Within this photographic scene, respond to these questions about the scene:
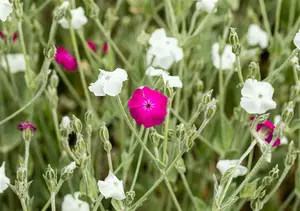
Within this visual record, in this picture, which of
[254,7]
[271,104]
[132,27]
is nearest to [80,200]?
[271,104]

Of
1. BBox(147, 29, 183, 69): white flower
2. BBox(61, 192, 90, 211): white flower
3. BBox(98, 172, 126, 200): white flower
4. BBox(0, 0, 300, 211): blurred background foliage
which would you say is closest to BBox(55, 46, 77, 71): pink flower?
BBox(0, 0, 300, 211): blurred background foliage

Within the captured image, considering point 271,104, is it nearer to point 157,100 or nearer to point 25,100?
point 157,100

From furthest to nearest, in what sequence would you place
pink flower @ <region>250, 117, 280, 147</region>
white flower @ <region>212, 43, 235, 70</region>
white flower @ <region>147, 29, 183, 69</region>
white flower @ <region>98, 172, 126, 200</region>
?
white flower @ <region>212, 43, 235, 70</region> < white flower @ <region>147, 29, 183, 69</region> < pink flower @ <region>250, 117, 280, 147</region> < white flower @ <region>98, 172, 126, 200</region>

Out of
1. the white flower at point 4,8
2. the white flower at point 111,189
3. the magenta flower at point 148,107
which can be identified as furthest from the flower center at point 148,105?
the white flower at point 4,8

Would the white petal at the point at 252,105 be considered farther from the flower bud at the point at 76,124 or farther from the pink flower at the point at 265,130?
the flower bud at the point at 76,124

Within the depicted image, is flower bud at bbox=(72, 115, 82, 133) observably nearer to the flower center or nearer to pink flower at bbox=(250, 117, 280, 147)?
the flower center

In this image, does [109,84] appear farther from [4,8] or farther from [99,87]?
[4,8]
